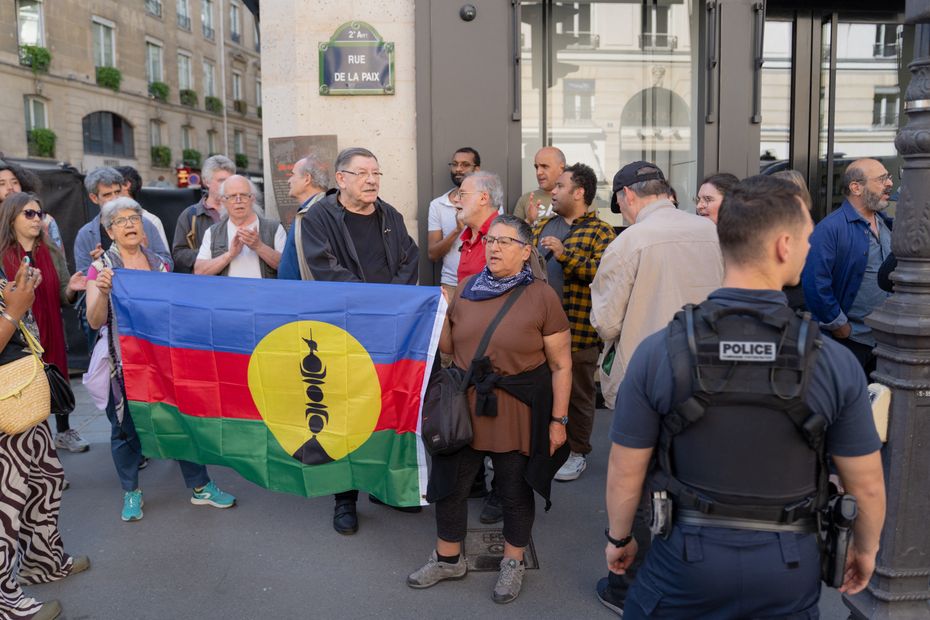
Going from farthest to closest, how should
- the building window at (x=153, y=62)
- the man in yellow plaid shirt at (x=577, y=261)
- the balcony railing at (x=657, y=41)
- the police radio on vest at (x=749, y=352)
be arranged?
1. the building window at (x=153, y=62)
2. the balcony railing at (x=657, y=41)
3. the man in yellow plaid shirt at (x=577, y=261)
4. the police radio on vest at (x=749, y=352)

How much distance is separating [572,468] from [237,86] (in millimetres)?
52918

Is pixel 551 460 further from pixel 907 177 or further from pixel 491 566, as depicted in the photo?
pixel 907 177

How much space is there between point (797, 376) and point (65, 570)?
148 inches

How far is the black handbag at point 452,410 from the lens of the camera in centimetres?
366

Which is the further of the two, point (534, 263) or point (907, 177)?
point (534, 263)

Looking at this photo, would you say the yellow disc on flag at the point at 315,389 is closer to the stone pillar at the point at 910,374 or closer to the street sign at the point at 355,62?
the stone pillar at the point at 910,374

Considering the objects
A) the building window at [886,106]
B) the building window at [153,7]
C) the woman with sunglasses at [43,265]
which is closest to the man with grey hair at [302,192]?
the woman with sunglasses at [43,265]

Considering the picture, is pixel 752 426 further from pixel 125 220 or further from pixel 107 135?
pixel 107 135

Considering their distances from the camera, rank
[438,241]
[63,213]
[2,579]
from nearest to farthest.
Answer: [2,579] < [438,241] < [63,213]

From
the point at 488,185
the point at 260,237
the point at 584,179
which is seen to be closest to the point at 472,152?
the point at 584,179

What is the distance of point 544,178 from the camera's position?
5.89m

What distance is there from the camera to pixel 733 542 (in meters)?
2.02

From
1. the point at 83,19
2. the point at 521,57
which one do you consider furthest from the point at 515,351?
the point at 83,19

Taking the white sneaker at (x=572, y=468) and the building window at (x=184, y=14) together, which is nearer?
the white sneaker at (x=572, y=468)
